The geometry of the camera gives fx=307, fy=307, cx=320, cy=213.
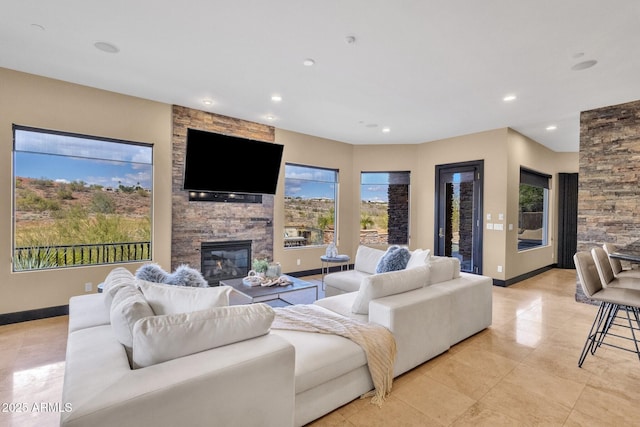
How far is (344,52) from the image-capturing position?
3121 millimetres

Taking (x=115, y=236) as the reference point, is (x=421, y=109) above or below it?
above

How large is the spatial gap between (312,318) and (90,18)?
10.5ft

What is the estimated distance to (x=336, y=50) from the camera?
10.1ft

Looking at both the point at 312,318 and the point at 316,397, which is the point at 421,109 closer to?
the point at 312,318

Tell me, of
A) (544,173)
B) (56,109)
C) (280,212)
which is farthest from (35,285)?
(544,173)

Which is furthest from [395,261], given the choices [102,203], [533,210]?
[533,210]

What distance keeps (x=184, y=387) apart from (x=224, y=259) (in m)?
4.25

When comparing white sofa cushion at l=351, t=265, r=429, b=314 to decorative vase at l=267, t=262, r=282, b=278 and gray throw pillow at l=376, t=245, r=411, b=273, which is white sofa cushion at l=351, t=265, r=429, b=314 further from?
decorative vase at l=267, t=262, r=282, b=278

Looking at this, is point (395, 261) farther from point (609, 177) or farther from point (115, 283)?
point (609, 177)

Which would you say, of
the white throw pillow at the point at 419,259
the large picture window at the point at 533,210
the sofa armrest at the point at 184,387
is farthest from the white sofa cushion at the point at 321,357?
the large picture window at the point at 533,210

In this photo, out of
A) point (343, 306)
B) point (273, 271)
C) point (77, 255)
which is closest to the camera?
point (343, 306)

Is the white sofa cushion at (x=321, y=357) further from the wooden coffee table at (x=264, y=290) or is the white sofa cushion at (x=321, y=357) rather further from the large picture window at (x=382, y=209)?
the large picture window at (x=382, y=209)

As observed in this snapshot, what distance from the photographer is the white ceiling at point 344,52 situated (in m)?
2.49

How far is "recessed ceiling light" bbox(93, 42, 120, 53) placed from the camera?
3.07 metres
